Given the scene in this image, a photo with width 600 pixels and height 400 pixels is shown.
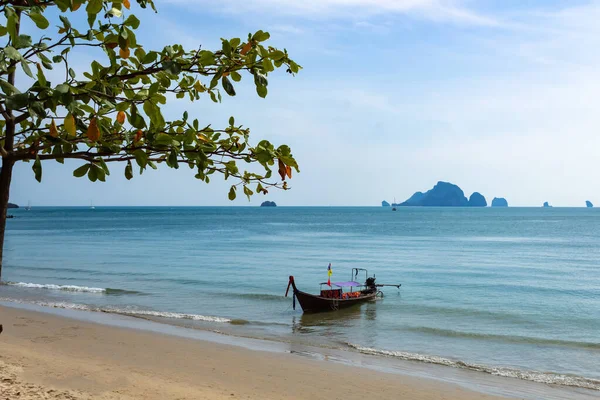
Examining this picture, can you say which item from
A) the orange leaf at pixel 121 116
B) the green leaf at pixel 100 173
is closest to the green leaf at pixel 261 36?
the orange leaf at pixel 121 116

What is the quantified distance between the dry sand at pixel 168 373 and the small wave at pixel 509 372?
2.27 metres

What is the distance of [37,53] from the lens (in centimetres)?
336

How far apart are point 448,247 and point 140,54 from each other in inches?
2200

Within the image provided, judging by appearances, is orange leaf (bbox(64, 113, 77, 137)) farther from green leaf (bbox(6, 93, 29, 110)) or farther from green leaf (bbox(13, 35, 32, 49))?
green leaf (bbox(13, 35, 32, 49))

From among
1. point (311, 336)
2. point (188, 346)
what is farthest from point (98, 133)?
point (311, 336)

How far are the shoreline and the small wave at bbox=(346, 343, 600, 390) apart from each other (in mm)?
495

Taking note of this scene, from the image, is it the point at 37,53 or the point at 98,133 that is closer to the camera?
the point at 98,133

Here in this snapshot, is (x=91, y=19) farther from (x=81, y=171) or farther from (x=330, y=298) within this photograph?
(x=330, y=298)

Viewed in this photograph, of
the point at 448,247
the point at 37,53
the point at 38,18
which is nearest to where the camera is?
the point at 38,18

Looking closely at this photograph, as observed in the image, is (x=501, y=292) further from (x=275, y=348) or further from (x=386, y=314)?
(x=275, y=348)

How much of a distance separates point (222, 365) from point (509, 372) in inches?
307

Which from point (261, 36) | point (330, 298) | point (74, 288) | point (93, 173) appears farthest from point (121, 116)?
point (74, 288)

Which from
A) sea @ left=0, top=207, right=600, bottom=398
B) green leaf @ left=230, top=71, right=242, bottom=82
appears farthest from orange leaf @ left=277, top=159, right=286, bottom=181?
sea @ left=0, top=207, right=600, bottom=398

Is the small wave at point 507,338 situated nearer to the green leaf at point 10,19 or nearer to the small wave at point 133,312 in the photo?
the small wave at point 133,312
